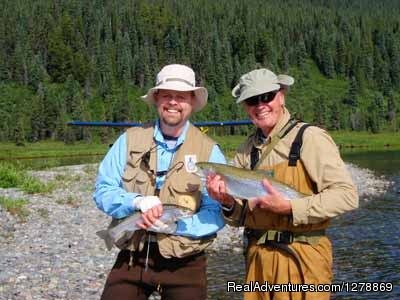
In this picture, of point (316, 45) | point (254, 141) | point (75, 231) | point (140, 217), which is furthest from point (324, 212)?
point (316, 45)

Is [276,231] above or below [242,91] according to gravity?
below

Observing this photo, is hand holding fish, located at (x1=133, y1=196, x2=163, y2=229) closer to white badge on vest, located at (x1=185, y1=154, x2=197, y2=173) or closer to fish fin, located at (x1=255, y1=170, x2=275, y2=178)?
white badge on vest, located at (x1=185, y1=154, x2=197, y2=173)

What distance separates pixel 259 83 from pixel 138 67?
162 metres

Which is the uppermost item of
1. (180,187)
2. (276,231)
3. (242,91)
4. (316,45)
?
(316,45)

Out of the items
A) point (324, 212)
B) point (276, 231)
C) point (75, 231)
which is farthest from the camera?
point (75, 231)

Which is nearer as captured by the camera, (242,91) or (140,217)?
(140,217)

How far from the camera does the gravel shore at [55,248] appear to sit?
38.9 ft

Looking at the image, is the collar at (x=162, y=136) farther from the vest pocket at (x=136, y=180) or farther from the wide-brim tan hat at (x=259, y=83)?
the wide-brim tan hat at (x=259, y=83)

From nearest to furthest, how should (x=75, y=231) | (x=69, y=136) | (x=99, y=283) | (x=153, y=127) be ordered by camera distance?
(x=153, y=127) → (x=99, y=283) → (x=75, y=231) → (x=69, y=136)

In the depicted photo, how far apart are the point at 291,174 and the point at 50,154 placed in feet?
300

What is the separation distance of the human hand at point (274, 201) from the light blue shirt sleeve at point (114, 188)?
1281 mm

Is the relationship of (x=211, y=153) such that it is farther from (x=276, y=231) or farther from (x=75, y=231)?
(x=75, y=231)

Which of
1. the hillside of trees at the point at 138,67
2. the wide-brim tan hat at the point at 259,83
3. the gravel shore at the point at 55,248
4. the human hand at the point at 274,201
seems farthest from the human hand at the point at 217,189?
the hillside of trees at the point at 138,67

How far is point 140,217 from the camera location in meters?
5.46
